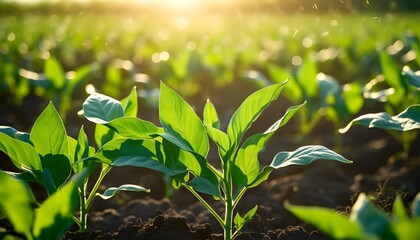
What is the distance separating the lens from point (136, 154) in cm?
202

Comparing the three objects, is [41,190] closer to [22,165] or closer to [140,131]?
[22,165]

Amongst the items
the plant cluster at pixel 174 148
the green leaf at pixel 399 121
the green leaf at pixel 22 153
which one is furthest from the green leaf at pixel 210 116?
the green leaf at pixel 22 153

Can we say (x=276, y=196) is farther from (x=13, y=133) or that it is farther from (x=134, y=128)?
(x=13, y=133)

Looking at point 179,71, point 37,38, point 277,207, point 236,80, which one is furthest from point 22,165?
point 37,38

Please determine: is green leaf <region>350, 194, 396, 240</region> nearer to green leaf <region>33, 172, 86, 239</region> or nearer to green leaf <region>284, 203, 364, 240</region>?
green leaf <region>284, 203, 364, 240</region>

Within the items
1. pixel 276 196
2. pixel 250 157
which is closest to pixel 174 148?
pixel 250 157

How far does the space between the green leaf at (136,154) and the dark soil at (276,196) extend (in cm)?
34

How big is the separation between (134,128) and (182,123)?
0.18 meters

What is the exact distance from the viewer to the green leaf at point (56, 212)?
157cm

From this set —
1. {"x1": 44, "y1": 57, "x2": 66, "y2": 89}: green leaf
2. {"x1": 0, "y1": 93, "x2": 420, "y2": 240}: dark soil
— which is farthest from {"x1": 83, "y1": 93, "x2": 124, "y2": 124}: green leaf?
{"x1": 44, "y1": 57, "x2": 66, "y2": 89}: green leaf

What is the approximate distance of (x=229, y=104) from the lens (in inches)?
238

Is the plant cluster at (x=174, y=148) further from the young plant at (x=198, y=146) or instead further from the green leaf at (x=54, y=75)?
the green leaf at (x=54, y=75)

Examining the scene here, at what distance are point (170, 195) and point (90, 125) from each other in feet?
6.47

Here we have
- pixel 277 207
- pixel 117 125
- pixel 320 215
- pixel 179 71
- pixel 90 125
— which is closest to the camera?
pixel 320 215
